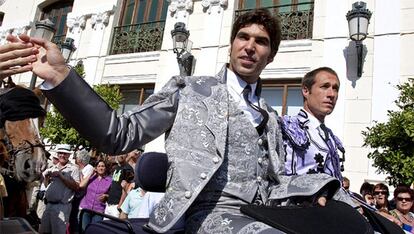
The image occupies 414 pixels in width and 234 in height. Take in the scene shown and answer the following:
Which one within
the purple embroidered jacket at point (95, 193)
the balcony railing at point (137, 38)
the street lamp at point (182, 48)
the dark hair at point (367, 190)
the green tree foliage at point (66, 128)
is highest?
the balcony railing at point (137, 38)

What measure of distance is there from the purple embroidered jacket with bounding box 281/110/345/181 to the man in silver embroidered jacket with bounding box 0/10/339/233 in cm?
48

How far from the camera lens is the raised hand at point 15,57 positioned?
47.8 inches

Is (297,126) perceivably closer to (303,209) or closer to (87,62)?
(303,209)

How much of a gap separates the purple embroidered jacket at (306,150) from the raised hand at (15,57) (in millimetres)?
1645

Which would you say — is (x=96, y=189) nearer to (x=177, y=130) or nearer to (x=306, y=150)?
(x=306, y=150)

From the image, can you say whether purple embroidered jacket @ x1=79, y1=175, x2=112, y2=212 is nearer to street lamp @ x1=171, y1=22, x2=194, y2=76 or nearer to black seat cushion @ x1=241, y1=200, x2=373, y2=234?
street lamp @ x1=171, y1=22, x2=194, y2=76

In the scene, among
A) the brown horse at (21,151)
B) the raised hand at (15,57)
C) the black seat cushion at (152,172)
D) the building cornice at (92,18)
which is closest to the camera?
the raised hand at (15,57)

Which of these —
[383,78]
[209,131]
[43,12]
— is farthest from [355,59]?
[43,12]

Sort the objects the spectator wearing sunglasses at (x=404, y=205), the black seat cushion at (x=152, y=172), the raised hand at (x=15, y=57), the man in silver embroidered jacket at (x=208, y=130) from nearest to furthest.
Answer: the raised hand at (x=15, y=57), the man in silver embroidered jacket at (x=208, y=130), the black seat cushion at (x=152, y=172), the spectator wearing sunglasses at (x=404, y=205)

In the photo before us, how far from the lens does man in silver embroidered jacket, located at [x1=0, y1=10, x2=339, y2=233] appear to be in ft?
4.32

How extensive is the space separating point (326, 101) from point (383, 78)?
546 centimetres

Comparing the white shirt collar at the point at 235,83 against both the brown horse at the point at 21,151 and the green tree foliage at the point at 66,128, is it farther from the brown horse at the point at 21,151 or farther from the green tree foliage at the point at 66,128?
the green tree foliage at the point at 66,128

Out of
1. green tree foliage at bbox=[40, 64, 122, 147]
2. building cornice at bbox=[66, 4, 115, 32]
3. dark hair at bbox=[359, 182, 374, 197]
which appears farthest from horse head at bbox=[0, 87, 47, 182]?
building cornice at bbox=[66, 4, 115, 32]

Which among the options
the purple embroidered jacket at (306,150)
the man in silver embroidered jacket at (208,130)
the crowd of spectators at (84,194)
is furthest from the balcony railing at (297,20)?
the man in silver embroidered jacket at (208,130)
